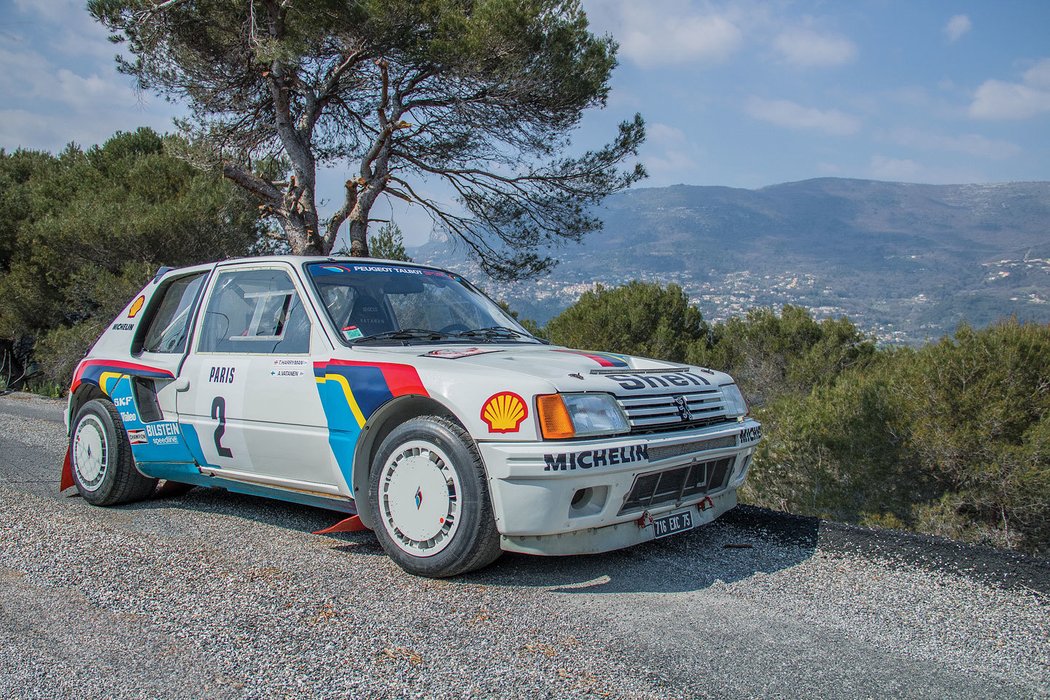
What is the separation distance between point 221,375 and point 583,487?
99.0 inches

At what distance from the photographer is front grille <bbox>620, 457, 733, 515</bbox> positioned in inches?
143

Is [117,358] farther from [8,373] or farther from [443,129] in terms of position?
[8,373]

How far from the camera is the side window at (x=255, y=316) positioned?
4497mm

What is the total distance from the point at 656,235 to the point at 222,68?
18175 cm

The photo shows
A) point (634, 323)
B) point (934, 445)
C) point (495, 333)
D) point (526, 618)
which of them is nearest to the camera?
point (526, 618)

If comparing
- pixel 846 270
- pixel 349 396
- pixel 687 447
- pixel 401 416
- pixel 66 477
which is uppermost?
pixel 846 270

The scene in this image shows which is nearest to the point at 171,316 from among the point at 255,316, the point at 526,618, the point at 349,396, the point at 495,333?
the point at 255,316

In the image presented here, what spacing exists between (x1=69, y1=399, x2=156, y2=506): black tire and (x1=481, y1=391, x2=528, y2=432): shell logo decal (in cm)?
313

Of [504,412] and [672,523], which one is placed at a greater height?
[504,412]

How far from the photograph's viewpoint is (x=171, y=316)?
17.9ft

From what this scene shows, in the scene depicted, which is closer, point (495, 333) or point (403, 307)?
point (403, 307)

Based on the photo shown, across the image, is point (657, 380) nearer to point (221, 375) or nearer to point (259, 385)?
point (259, 385)

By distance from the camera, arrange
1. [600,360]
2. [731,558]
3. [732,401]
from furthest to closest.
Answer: [732,401], [600,360], [731,558]

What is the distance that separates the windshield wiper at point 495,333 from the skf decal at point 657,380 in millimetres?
1229
